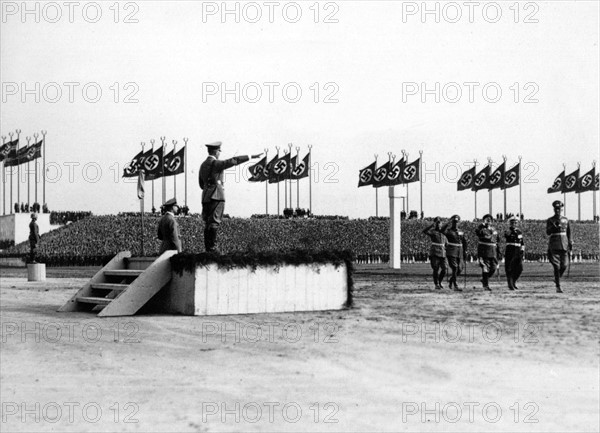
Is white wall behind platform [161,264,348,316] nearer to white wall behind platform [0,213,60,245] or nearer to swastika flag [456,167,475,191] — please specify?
white wall behind platform [0,213,60,245]

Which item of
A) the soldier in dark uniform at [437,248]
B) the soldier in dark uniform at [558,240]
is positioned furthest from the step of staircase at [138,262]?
the soldier in dark uniform at [558,240]

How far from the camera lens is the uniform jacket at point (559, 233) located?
1822 cm

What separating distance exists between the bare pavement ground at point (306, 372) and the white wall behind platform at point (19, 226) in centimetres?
3958

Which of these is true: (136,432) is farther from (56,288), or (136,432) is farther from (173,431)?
(56,288)

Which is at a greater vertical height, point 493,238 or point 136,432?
point 493,238

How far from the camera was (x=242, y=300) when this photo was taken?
13875mm

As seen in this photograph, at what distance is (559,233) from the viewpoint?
59.9 ft

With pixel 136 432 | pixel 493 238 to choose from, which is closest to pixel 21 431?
pixel 136 432

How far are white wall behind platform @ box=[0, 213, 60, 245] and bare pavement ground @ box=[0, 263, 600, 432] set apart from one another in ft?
130

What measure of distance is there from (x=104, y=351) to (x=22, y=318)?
425 cm

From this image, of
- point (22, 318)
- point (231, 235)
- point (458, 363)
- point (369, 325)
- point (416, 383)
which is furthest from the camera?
point (231, 235)

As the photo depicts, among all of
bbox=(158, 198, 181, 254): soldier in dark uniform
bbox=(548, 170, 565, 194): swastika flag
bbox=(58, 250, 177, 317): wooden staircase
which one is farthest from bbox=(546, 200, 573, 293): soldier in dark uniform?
bbox=(548, 170, 565, 194): swastika flag

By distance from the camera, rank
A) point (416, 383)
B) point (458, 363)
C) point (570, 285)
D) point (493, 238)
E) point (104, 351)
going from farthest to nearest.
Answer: point (570, 285) → point (493, 238) → point (104, 351) → point (458, 363) → point (416, 383)

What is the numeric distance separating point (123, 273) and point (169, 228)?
3.87 ft
